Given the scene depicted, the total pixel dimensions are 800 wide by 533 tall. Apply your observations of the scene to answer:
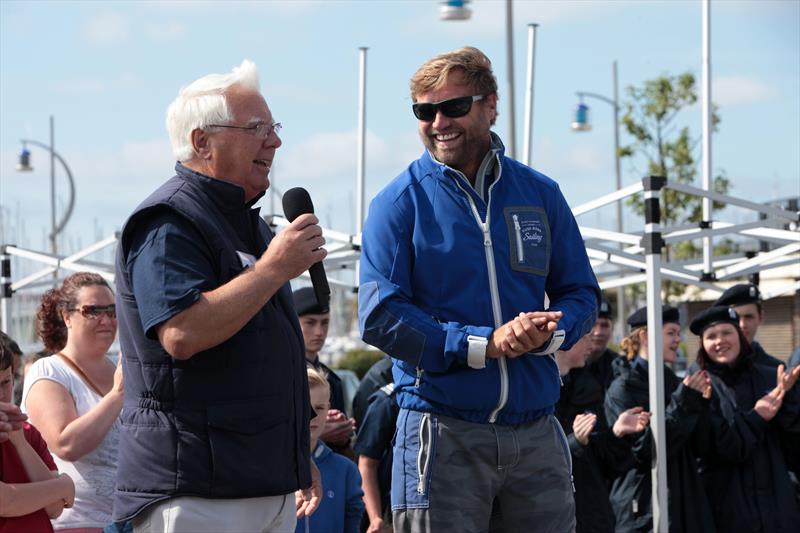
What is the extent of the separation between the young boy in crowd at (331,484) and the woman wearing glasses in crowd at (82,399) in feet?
2.84

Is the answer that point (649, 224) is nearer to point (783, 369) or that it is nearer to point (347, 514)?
point (783, 369)

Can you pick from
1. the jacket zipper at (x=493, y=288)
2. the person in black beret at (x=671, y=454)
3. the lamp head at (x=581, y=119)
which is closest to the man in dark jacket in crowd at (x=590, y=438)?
the person in black beret at (x=671, y=454)

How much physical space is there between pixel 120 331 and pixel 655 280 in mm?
4190

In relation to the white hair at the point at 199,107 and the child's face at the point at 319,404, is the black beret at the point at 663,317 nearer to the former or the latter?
the child's face at the point at 319,404

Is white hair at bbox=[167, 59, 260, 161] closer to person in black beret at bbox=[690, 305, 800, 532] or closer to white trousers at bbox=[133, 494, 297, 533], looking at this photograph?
white trousers at bbox=[133, 494, 297, 533]

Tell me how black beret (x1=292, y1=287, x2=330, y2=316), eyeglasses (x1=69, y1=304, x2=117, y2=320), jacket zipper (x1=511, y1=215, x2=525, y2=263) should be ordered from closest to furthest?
1. jacket zipper (x1=511, y1=215, x2=525, y2=263)
2. eyeglasses (x1=69, y1=304, x2=117, y2=320)
3. black beret (x1=292, y1=287, x2=330, y2=316)

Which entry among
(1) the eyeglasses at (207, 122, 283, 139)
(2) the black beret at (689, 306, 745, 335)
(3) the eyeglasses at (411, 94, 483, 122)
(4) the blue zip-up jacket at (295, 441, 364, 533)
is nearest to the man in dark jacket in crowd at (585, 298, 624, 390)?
(2) the black beret at (689, 306, 745, 335)

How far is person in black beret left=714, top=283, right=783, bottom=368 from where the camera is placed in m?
7.90

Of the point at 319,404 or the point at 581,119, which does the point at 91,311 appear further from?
the point at 581,119

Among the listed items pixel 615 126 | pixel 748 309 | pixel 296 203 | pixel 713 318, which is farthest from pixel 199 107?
pixel 615 126

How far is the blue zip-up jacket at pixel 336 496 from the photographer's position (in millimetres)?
5379

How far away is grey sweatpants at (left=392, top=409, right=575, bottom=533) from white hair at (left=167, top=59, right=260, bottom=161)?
1.14 m

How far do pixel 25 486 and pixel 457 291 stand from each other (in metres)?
1.66

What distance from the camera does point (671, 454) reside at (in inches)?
285
